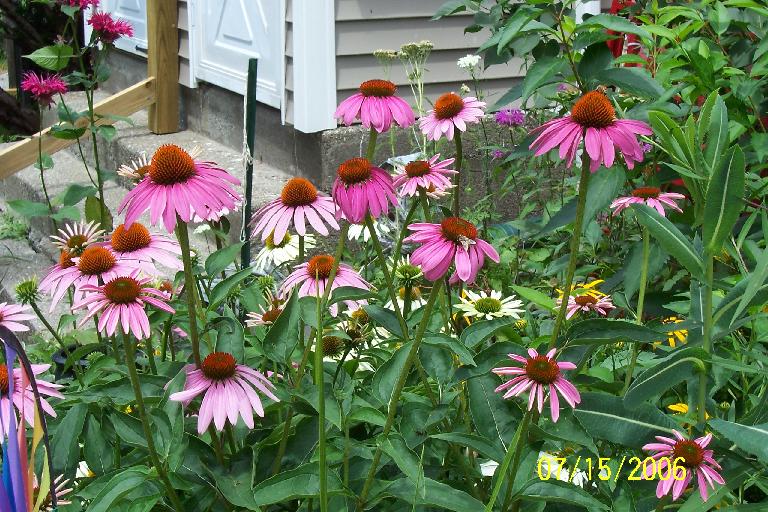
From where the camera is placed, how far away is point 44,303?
408cm

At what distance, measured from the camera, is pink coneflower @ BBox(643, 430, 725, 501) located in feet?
3.65

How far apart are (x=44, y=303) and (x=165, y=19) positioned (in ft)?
7.26

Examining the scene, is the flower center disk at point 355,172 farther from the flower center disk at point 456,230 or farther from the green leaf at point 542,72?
the green leaf at point 542,72

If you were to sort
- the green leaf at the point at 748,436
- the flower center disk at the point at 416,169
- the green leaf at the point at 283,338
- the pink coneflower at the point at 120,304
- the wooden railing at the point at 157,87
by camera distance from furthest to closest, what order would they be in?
the wooden railing at the point at 157,87 → the flower center disk at the point at 416,169 → the green leaf at the point at 283,338 → the pink coneflower at the point at 120,304 → the green leaf at the point at 748,436

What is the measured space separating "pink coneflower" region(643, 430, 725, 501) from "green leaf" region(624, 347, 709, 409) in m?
0.05

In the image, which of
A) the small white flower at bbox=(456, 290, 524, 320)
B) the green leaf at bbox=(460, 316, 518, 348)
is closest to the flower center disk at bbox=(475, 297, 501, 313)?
the small white flower at bbox=(456, 290, 524, 320)

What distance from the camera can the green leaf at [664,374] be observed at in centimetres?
112

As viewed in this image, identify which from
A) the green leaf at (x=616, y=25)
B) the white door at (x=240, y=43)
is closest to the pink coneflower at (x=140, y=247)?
the green leaf at (x=616, y=25)

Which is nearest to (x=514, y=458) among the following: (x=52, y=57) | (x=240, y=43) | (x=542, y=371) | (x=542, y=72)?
(x=542, y=371)

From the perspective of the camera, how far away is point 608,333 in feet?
3.78

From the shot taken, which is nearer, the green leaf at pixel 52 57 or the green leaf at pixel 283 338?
the green leaf at pixel 283 338

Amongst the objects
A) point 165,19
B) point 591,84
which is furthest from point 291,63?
point 591,84

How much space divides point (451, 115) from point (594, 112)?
0.51 metres

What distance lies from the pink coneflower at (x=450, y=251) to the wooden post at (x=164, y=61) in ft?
15.8
